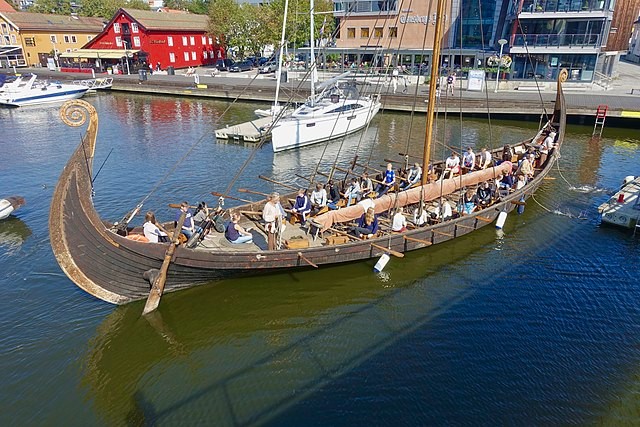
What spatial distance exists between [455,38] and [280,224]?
49.6 metres

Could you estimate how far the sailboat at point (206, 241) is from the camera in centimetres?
1229

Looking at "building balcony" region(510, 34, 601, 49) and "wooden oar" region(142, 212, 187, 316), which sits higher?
"building balcony" region(510, 34, 601, 49)

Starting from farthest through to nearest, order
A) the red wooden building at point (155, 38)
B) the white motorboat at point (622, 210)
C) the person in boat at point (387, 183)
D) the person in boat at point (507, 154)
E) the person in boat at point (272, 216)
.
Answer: the red wooden building at point (155, 38)
the person in boat at point (507, 154)
the person in boat at point (387, 183)
the white motorboat at point (622, 210)
the person in boat at point (272, 216)

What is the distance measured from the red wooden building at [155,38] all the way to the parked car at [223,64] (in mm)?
4160

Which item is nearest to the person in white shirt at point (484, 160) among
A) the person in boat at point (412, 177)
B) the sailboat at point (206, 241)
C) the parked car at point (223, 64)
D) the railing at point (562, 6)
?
the sailboat at point (206, 241)

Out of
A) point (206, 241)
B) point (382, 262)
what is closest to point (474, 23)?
point (382, 262)

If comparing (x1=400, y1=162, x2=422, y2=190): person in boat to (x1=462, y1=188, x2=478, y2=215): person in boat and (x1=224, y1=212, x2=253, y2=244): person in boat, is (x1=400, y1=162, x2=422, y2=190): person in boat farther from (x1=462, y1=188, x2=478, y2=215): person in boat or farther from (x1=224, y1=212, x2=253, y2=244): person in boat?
(x1=224, y1=212, x2=253, y2=244): person in boat

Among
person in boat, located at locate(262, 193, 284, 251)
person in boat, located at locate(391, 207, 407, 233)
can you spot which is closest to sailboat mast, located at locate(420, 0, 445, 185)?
person in boat, located at locate(391, 207, 407, 233)

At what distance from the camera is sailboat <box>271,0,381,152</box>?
105 feet

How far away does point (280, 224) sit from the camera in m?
15.4

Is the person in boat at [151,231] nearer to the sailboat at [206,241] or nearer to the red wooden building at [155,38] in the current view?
the sailboat at [206,241]

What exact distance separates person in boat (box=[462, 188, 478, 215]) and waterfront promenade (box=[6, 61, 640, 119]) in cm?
1103

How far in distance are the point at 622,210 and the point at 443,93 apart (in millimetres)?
27956

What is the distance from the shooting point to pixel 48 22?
245 ft
